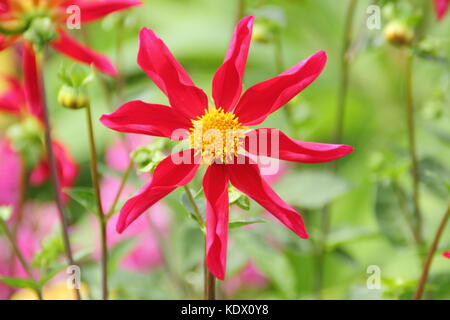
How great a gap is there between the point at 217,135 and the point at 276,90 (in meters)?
0.05

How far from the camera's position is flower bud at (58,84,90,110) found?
40cm

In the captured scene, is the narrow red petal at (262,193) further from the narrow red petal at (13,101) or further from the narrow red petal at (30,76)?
the narrow red petal at (13,101)

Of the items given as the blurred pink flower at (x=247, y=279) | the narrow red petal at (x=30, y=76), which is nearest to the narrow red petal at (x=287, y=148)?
the narrow red petal at (x=30, y=76)

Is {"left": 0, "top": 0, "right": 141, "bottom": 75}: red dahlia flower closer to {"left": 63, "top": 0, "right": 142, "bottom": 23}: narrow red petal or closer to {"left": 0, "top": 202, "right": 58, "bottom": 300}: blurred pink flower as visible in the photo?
{"left": 63, "top": 0, "right": 142, "bottom": 23}: narrow red petal

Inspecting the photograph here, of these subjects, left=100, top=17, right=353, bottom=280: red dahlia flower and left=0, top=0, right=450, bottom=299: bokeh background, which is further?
left=0, top=0, right=450, bottom=299: bokeh background

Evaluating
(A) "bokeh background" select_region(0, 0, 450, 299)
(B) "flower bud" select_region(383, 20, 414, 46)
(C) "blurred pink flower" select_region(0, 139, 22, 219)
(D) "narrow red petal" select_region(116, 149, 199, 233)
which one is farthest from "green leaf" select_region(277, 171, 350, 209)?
(C) "blurred pink flower" select_region(0, 139, 22, 219)

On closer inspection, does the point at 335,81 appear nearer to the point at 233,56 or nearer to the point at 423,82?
the point at 423,82

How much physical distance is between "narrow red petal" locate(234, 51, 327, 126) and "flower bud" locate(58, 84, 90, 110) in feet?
0.31

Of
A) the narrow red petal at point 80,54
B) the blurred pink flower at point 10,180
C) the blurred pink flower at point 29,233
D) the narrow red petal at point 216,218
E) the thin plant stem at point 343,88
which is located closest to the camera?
the narrow red petal at point 216,218

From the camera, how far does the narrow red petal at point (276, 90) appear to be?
0.36m

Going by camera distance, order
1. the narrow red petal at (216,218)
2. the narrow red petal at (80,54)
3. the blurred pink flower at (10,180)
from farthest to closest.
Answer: the blurred pink flower at (10,180), the narrow red petal at (80,54), the narrow red petal at (216,218)

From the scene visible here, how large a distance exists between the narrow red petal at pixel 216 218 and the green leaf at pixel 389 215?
0.79 feet

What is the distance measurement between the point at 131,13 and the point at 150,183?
0.27 meters
